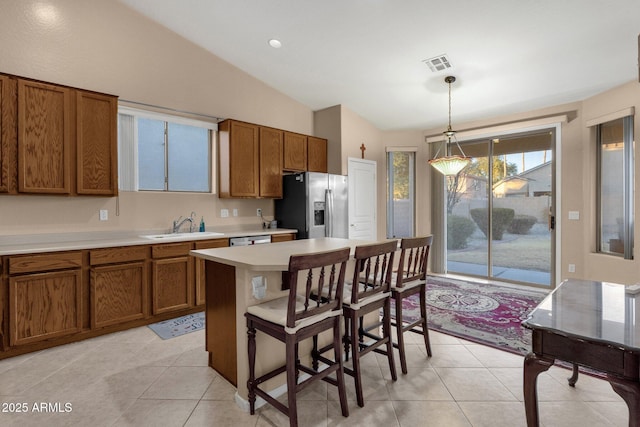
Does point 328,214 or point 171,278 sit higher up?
point 328,214

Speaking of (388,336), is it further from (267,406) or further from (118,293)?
(118,293)

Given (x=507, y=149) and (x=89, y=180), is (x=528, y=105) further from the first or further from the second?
(x=89, y=180)

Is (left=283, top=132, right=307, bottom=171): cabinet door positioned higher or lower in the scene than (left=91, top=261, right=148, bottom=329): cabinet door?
higher

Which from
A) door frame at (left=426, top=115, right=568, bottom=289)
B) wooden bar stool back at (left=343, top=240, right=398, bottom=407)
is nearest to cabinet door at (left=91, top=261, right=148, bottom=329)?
wooden bar stool back at (left=343, top=240, right=398, bottom=407)

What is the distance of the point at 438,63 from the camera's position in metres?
3.84

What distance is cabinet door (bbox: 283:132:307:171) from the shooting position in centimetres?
488

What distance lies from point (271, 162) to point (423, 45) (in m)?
2.47

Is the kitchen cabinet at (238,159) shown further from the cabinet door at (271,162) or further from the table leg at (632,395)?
the table leg at (632,395)

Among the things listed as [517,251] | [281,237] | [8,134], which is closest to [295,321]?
[281,237]

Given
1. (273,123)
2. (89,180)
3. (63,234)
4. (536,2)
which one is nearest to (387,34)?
(536,2)

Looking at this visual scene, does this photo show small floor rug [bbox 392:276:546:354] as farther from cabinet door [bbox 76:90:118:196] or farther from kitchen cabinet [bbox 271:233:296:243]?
cabinet door [bbox 76:90:118:196]

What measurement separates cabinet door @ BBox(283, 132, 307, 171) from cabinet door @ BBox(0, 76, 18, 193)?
298 cm

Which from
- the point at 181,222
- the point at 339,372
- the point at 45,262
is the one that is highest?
the point at 181,222

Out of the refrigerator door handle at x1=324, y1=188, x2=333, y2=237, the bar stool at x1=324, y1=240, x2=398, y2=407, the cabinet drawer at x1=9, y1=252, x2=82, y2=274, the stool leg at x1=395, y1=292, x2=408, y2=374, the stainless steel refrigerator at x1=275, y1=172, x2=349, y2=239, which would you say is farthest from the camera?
the refrigerator door handle at x1=324, y1=188, x2=333, y2=237
